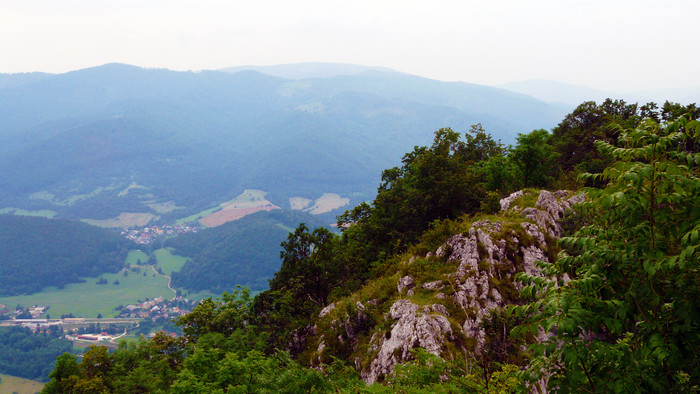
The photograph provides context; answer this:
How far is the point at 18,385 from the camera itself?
462 ft

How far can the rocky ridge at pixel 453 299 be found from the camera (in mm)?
14289

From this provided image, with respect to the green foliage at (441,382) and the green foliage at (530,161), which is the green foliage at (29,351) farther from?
the green foliage at (441,382)

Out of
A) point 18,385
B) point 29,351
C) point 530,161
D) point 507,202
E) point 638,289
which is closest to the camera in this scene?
point 638,289

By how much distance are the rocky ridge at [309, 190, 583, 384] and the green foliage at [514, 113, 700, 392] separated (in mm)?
8617

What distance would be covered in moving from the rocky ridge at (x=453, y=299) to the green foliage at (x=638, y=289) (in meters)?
8.62

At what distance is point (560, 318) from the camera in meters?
4.47

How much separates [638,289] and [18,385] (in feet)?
651

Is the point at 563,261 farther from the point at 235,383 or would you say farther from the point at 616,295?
the point at 235,383

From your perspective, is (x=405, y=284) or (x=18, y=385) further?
(x=18, y=385)

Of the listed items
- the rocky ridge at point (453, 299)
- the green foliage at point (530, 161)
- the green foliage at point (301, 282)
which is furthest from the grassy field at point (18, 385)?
the green foliage at point (530, 161)

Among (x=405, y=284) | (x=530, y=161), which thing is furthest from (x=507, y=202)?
(x=405, y=284)

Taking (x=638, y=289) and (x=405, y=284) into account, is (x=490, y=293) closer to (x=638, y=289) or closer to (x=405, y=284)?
(x=405, y=284)

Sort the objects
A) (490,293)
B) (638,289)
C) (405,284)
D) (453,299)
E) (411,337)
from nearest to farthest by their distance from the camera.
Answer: (638,289), (411,337), (453,299), (490,293), (405,284)

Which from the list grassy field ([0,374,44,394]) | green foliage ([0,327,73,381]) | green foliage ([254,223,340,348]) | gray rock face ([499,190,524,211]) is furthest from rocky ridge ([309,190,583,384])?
green foliage ([0,327,73,381])
